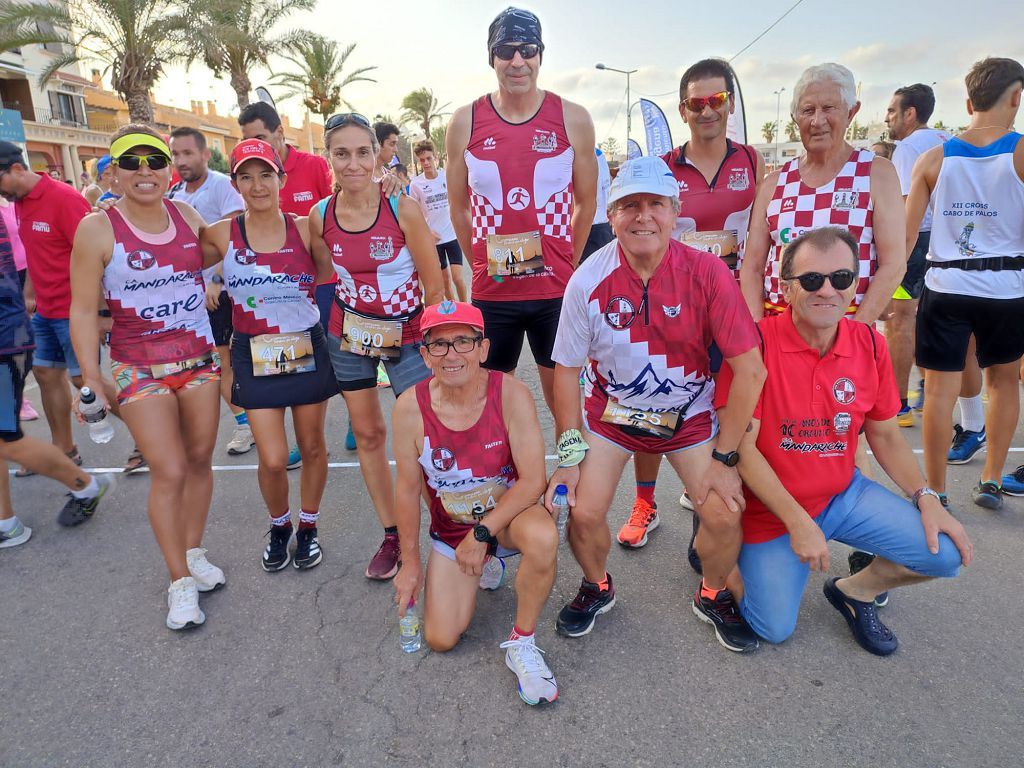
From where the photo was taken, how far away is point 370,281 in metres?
2.93

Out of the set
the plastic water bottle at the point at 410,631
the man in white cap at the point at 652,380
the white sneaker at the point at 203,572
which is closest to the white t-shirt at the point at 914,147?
the man in white cap at the point at 652,380

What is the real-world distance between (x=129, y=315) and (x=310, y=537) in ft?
4.38

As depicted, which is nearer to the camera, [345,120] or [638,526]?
[345,120]

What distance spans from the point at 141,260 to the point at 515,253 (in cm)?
167

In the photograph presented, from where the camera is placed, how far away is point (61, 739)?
212 centimetres

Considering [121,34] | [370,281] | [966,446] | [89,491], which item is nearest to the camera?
[370,281]

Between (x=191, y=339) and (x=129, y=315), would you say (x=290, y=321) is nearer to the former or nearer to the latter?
(x=191, y=339)

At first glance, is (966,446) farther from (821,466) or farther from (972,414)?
(821,466)

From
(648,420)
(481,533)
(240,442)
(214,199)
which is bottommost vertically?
(240,442)

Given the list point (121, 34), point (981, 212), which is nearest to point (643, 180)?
point (981, 212)

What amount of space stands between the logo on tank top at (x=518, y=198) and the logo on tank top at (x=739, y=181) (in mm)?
973

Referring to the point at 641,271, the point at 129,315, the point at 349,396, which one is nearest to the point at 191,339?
the point at 129,315

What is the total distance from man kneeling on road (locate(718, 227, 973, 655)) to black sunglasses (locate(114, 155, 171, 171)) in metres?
2.59

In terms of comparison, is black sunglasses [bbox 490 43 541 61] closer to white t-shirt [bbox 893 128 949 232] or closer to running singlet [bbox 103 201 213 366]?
running singlet [bbox 103 201 213 366]
